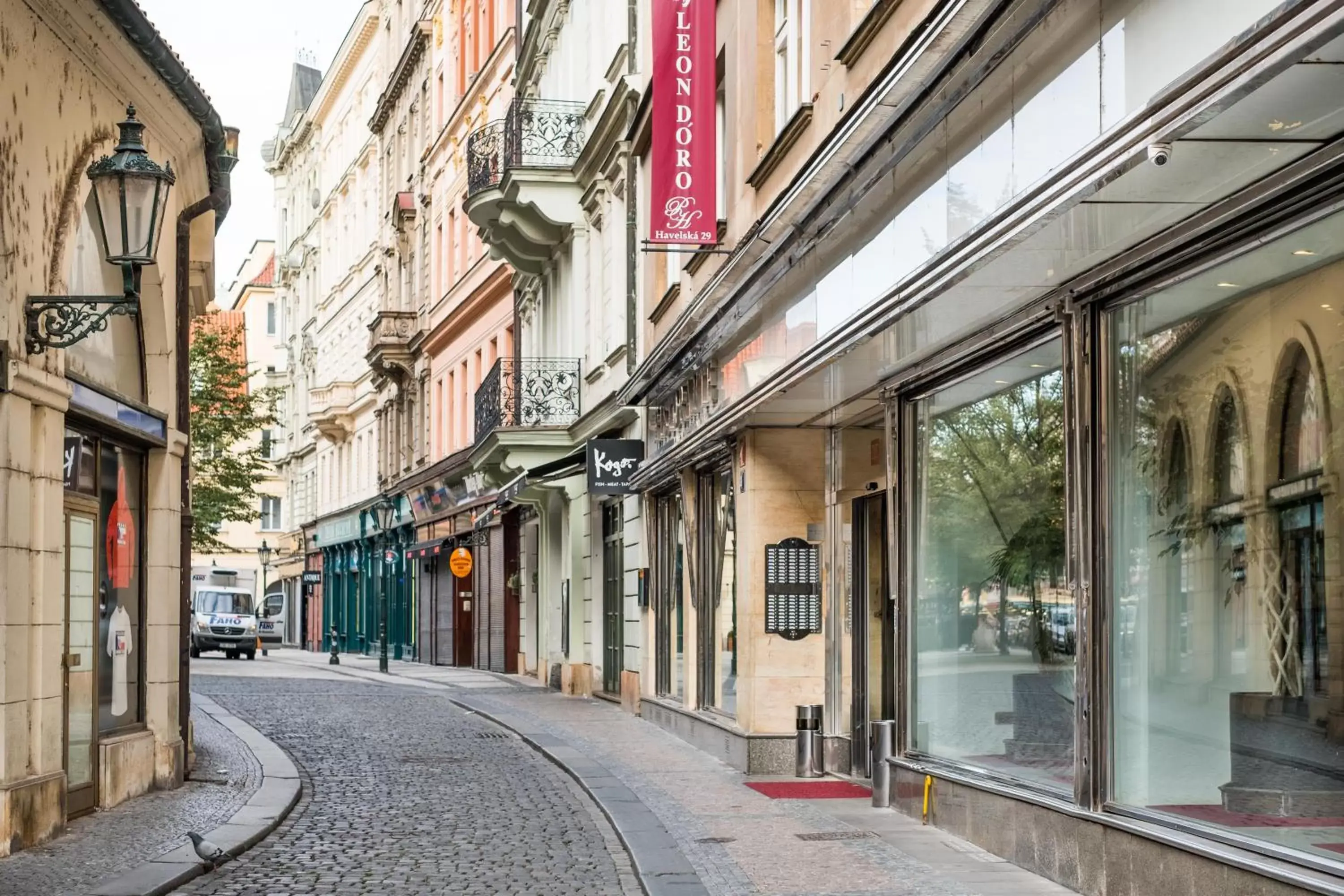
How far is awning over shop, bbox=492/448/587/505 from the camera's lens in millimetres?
26734

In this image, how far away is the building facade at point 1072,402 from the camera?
7.29 m

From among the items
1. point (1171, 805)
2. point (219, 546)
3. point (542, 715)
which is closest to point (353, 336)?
point (219, 546)

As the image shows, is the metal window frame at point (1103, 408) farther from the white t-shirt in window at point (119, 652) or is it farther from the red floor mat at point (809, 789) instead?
the white t-shirt in window at point (119, 652)

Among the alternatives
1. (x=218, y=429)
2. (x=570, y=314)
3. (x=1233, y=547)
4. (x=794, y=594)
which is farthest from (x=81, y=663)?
(x=218, y=429)

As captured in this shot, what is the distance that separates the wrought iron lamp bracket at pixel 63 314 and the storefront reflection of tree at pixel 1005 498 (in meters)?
5.03

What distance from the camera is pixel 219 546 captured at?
45.6 meters

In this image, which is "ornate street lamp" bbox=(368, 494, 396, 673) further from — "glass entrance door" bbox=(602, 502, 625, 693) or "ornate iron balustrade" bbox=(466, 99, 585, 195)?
"ornate iron balustrade" bbox=(466, 99, 585, 195)

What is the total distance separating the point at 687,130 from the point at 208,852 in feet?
29.1

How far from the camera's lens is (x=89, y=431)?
13.1m

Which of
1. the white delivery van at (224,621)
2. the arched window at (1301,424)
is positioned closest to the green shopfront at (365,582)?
the white delivery van at (224,621)

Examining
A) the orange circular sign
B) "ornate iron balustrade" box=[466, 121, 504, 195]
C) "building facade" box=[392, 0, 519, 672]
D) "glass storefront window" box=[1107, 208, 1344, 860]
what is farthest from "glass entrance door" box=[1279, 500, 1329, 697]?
the orange circular sign

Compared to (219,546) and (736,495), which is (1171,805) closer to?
(736,495)

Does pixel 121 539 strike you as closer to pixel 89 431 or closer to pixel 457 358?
pixel 89 431

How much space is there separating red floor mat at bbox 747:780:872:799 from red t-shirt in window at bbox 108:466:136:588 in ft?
16.4
